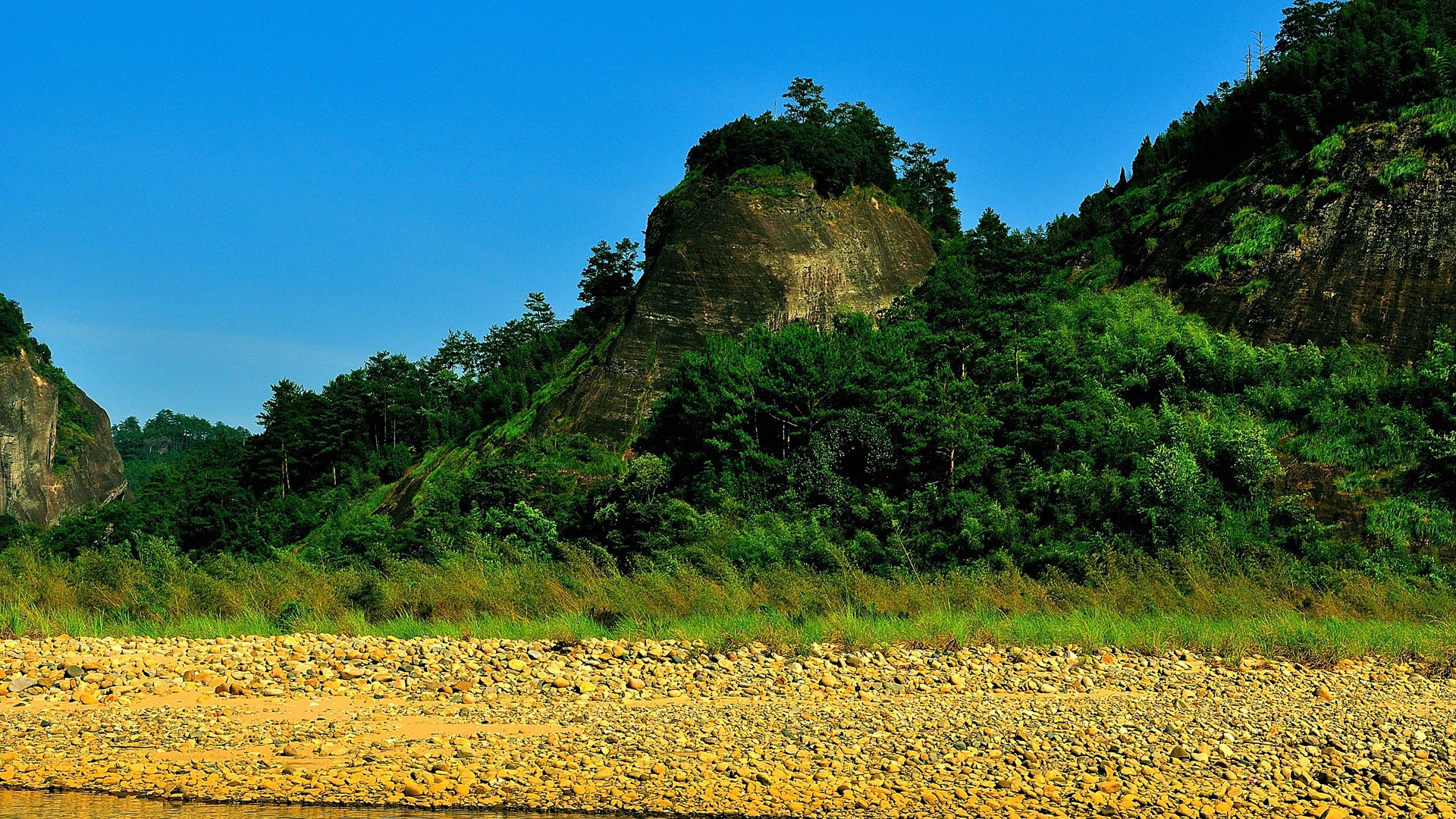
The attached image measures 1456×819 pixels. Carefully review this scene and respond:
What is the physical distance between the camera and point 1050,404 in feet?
99.4

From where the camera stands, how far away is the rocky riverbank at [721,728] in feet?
27.7

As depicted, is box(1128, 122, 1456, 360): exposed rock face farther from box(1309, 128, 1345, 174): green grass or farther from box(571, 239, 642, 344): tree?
box(571, 239, 642, 344): tree

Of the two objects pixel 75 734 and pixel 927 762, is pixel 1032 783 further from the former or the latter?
pixel 75 734

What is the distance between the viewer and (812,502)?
97.9 ft

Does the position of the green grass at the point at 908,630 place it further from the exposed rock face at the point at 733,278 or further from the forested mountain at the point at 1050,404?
the exposed rock face at the point at 733,278

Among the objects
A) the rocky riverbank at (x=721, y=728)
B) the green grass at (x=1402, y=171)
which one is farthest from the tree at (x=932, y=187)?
the rocky riverbank at (x=721, y=728)

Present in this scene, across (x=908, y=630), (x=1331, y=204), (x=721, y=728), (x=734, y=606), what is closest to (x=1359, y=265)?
(x=1331, y=204)

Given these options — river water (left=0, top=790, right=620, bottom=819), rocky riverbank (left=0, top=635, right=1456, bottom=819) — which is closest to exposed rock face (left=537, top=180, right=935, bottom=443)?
rocky riverbank (left=0, top=635, right=1456, bottom=819)

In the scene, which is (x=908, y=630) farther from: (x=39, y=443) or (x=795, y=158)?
(x=39, y=443)

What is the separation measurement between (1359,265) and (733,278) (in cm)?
2330

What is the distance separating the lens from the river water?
7910 millimetres

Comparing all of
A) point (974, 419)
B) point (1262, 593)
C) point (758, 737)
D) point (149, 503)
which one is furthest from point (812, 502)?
point (149, 503)

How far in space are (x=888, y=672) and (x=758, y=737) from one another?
2.66m

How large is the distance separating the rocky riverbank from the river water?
15cm
